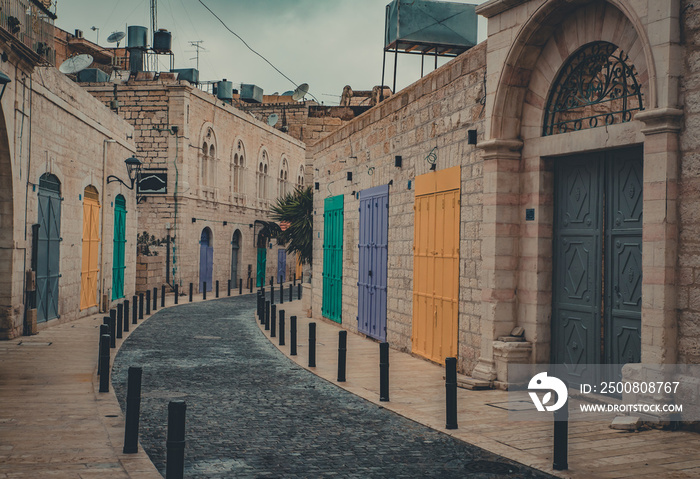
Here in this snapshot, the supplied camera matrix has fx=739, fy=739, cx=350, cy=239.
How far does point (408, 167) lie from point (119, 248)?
1242cm

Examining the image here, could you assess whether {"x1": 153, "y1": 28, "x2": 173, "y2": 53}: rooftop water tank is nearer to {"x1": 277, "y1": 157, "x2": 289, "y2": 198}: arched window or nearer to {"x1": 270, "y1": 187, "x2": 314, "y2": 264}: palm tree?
{"x1": 277, "y1": 157, "x2": 289, "y2": 198}: arched window

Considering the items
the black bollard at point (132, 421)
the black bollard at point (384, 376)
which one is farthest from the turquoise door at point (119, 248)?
the black bollard at point (132, 421)

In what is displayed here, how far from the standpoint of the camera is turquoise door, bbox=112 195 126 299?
21641 millimetres

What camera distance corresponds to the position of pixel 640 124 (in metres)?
7.39

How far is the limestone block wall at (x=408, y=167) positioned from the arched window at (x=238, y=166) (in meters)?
15.5

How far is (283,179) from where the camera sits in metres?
41.7

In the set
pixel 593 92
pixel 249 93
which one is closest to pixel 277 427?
pixel 593 92

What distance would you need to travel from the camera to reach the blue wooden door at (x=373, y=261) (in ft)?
45.9

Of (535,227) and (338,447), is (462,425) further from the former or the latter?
(535,227)

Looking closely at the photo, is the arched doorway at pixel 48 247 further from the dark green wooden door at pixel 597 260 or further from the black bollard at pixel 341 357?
the dark green wooden door at pixel 597 260

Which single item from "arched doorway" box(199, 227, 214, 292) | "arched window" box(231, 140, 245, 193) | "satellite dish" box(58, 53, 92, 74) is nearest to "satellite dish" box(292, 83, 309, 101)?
"arched window" box(231, 140, 245, 193)

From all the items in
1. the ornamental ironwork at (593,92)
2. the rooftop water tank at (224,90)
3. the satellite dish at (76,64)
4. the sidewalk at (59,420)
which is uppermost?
the rooftop water tank at (224,90)

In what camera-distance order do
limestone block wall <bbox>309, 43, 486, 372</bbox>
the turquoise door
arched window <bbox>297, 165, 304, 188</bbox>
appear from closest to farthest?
limestone block wall <bbox>309, 43, 486, 372</bbox> < the turquoise door < arched window <bbox>297, 165, 304, 188</bbox>

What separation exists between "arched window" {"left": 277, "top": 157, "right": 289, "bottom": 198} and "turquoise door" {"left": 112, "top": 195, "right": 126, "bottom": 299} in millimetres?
18625
